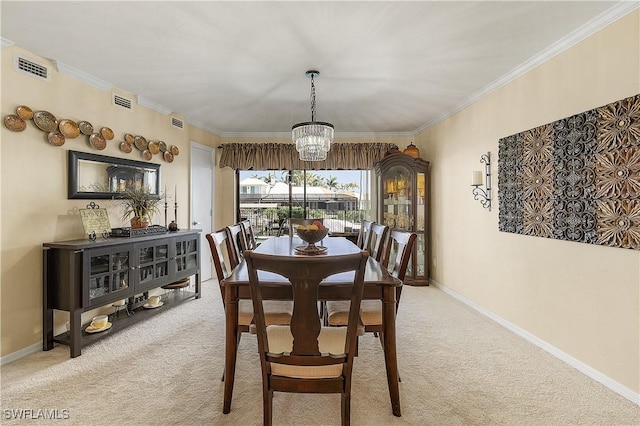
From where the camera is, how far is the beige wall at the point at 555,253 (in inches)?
80.5

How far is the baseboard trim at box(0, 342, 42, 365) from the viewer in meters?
2.40

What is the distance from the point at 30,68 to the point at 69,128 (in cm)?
50

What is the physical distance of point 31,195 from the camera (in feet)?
8.54

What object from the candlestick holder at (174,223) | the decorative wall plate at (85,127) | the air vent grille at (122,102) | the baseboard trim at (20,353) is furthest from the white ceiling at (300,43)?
the baseboard trim at (20,353)

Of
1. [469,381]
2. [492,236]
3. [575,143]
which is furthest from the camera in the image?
[492,236]

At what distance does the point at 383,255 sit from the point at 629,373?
1707 mm

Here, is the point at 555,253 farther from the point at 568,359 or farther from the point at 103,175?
the point at 103,175

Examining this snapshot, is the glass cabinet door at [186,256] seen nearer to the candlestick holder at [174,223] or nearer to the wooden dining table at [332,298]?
the candlestick holder at [174,223]

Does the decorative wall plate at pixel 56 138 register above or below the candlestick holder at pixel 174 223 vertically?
above

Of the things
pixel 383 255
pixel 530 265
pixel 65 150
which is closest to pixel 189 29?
pixel 65 150

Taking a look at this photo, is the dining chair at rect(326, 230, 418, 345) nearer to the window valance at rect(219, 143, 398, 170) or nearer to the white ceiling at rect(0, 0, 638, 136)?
the white ceiling at rect(0, 0, 638, 136)

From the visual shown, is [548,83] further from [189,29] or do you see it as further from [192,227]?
[192,227]

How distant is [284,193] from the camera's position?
222 inches

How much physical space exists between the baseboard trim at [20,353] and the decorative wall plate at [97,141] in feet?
5.89
